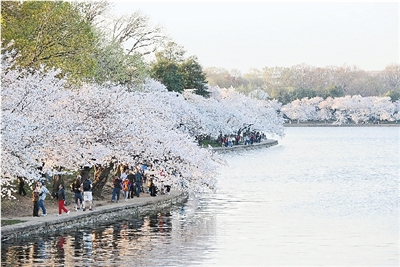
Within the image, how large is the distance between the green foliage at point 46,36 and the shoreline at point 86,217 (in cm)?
784

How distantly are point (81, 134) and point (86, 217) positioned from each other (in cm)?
372

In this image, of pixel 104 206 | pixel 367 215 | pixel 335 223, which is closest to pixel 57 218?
pixel 104 206

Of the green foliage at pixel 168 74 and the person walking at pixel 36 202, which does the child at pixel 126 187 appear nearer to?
the person walking at pixel 36 202

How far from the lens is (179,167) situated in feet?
149

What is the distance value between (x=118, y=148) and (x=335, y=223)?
10.7 meters

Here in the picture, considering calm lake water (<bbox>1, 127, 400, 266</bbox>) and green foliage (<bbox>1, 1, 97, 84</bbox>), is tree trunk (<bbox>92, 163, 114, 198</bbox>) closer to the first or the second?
calm lake water (<bbox>1, 127, 400, 266</bbox>)

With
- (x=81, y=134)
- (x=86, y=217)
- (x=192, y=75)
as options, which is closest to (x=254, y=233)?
(x=86, y=217)

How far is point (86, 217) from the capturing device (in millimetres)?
37625

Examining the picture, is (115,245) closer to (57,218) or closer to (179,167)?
(57,218)

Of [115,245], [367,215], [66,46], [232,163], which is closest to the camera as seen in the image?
[115,245]

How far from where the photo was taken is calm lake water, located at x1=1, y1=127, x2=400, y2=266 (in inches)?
1169

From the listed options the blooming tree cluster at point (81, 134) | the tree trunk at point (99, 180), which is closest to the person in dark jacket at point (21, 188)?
the blooming tree cluster at point (81, 134)

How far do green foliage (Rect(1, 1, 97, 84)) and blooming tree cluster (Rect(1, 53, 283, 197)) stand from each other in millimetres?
2893

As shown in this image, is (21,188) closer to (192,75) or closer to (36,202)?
(36,202)
